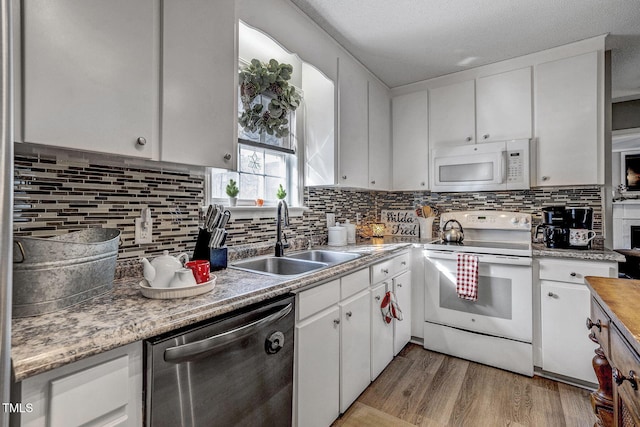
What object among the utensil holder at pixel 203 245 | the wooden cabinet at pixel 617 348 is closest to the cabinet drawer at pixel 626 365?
the wooden cabinet at pixel 617 348

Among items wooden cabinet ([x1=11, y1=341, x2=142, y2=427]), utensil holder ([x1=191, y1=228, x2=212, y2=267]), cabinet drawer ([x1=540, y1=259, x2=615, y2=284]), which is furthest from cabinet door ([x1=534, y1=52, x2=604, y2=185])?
wooden cabinet ([x1=11, y1=341, x2=142, y2=427])

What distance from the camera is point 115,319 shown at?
857 mm

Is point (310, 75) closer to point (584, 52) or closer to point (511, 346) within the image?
point (584, 52)

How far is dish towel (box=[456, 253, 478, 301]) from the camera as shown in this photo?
2.36 m

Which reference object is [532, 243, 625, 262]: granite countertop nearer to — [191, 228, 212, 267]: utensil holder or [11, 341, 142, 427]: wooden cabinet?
[191, 228, 212, 267]: utensil holder

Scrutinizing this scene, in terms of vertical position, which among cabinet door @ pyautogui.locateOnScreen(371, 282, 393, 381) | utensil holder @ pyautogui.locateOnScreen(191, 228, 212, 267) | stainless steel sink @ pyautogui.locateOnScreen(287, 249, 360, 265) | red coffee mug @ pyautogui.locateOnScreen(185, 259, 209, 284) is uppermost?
utensil holder @ pyautogui.locateOnScreen(191, 228, 212, 267)

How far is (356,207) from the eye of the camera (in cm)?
313

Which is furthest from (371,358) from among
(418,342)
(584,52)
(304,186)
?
(584,52)

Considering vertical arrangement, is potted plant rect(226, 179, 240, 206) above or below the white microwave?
below

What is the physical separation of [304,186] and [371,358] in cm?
133

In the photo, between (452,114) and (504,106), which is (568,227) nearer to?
(504,106)

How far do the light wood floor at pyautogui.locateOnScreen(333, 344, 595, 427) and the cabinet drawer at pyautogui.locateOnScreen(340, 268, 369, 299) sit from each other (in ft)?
2.35

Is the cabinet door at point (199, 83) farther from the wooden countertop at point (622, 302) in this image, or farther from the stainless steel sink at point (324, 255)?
the wooden countertop at point (622, 302)

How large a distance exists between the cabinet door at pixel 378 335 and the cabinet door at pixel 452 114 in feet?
5.13
